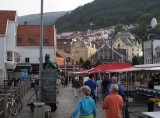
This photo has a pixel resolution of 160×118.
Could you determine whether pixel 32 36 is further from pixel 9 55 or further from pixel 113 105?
pixel 113 105

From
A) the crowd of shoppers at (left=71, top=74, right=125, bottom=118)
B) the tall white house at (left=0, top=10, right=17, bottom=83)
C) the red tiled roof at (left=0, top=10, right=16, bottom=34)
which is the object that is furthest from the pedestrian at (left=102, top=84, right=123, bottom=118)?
the red tiled roof at (left=0, top=10, right=16, bottom=34)

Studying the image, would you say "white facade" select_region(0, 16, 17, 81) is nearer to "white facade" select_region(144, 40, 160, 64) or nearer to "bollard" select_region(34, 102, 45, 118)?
"bollard" select_region(34, 102, 45, 118)

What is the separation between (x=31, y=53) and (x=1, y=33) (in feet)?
65.8

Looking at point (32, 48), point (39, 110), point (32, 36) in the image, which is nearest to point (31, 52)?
point (32, 48)

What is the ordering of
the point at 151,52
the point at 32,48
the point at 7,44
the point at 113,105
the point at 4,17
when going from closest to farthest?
the point at 113,105 < the point at 7,44 < the point at 4,17 < the point at 32,48 < the point at 151,52

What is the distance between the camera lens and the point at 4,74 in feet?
187

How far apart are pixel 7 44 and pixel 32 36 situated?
20.2m

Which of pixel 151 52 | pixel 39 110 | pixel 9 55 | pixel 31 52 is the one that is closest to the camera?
pixel 39 110

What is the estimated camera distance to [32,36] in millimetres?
76625

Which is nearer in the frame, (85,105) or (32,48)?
(85,105)

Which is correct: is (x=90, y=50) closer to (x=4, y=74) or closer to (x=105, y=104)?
(x=4, y=74)

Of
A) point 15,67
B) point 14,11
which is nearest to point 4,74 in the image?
point 15,67

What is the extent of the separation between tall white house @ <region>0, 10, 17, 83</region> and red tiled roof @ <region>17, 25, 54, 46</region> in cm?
1581

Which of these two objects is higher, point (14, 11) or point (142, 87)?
point (14, 11)
